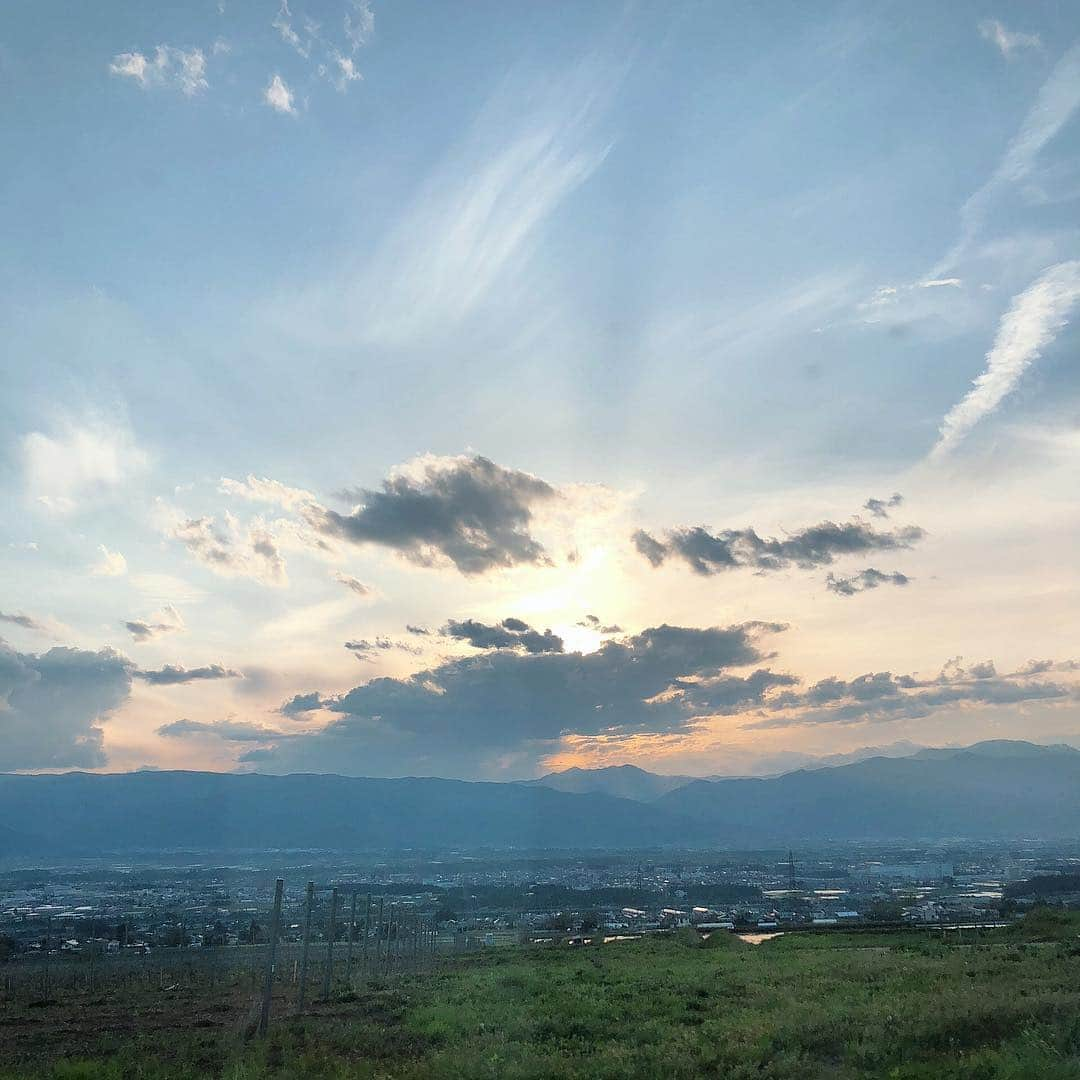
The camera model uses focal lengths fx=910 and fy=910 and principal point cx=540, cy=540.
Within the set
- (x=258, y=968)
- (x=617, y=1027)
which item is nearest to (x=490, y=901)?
(x=258, y=968)

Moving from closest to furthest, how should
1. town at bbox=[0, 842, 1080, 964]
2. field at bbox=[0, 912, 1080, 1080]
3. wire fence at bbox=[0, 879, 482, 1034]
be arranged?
field at bbox=[0, 912, 1080, 1080], wire fence at bbox=[0, 879, 482, 1034], town at bbox=[0, 842, 1080, 964]

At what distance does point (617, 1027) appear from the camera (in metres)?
19.6

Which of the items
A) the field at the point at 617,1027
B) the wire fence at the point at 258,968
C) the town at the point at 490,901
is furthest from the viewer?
the town at the point at 490,901

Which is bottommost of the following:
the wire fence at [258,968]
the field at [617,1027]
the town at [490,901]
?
the town at [490,901]

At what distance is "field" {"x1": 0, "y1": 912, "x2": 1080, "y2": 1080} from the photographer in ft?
47.5

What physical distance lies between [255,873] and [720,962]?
513ft

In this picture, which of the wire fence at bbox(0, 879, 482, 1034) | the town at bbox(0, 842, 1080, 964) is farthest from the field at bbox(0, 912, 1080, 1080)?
the town at bbox(0, 842, 1080, 964)

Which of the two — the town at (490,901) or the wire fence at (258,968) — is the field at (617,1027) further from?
the town at (490,901)

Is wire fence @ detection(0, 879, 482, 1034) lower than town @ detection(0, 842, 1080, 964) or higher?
higher

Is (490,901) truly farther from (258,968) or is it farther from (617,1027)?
(617,1027)

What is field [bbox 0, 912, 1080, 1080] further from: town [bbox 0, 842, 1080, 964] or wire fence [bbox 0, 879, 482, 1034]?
town [bbox 0, 842, 1080, 964]

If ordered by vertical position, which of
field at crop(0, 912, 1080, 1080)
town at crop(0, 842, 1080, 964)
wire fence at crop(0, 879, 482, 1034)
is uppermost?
field at crop(0, 912, 1080, 1080)

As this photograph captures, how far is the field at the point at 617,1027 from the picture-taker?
1447 centimetres

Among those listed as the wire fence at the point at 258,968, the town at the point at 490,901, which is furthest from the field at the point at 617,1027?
the town at the point at 490,901
